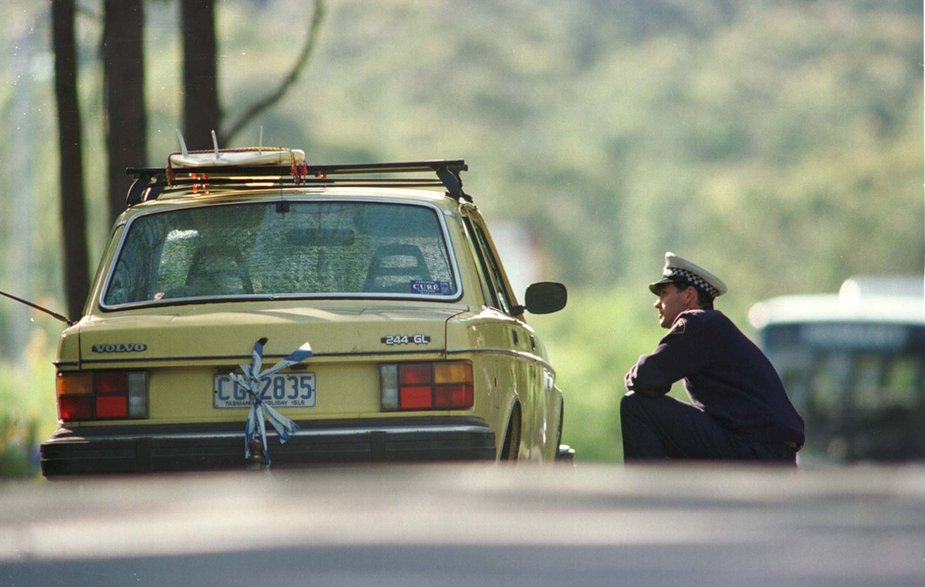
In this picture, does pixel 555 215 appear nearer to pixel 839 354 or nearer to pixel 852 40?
pixel 852 40

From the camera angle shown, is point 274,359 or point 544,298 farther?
point 544,298

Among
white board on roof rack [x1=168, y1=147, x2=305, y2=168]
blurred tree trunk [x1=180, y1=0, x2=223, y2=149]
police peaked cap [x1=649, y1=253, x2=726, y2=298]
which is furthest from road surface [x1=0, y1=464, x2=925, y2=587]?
blurred tree trunk [x1=180, y1=0, x2=223, y2=149]

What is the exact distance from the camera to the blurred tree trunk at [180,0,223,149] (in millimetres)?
12781

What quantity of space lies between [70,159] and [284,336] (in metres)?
6.52

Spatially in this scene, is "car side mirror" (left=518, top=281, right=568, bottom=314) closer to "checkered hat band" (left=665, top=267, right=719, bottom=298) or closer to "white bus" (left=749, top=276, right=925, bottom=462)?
"checkered hat band" (left=665, top=267, right=719, bottom=298)

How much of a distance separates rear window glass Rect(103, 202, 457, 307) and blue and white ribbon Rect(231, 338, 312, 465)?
49 centimetres

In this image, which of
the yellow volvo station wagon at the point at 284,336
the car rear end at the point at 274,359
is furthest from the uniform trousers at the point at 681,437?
the car rear end at the point at 274,359

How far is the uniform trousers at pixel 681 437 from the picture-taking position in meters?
7.64

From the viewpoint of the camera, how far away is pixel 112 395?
286 inches

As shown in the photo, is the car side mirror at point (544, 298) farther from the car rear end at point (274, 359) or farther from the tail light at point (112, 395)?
the tail light at point (112, 395)

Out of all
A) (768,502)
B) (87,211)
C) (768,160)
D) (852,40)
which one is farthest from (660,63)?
(768,502)

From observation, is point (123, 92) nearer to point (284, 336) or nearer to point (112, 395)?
point (112, 395)

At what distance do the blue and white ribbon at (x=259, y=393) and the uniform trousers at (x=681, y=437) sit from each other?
4.72 ft

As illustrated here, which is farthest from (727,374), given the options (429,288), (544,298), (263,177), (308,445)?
(263,177)
